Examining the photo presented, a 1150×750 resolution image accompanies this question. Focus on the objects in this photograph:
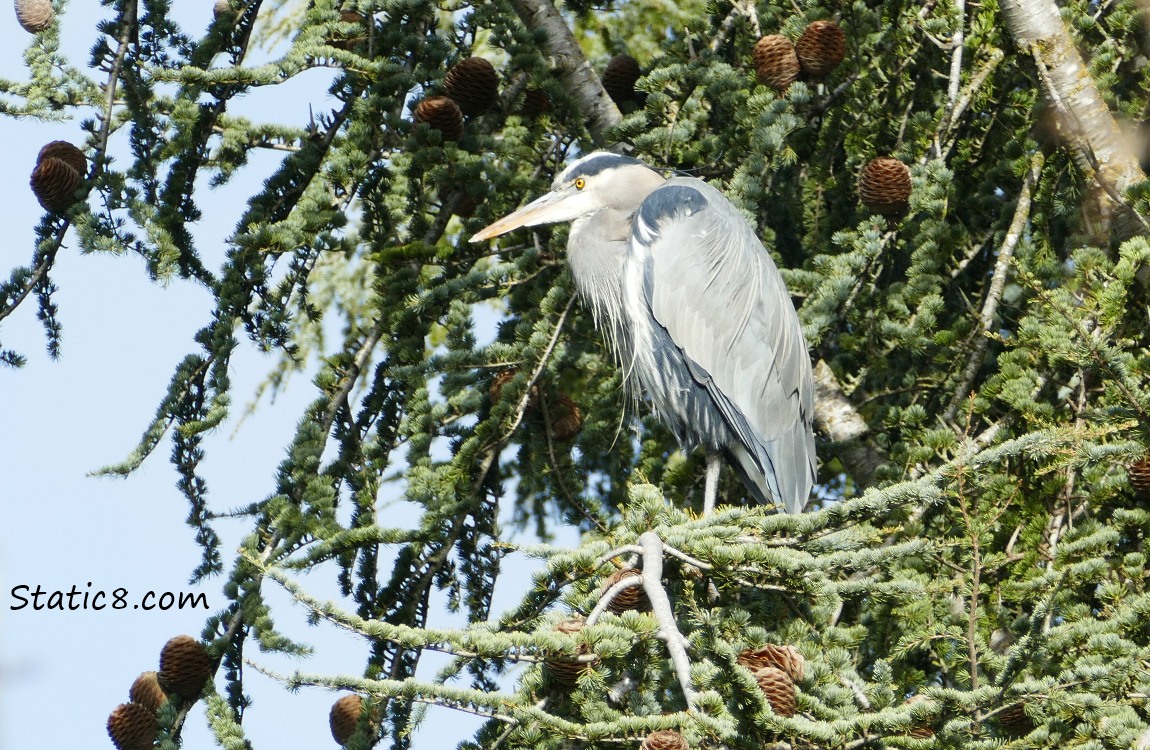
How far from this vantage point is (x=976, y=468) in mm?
1836

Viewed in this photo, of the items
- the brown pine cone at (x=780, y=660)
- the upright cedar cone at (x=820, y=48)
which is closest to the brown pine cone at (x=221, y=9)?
the upright cedar cone at (x=820, y=48)

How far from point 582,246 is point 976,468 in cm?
180

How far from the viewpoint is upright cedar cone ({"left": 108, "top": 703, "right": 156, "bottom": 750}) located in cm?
219

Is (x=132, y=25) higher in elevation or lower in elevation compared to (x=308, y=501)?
higher

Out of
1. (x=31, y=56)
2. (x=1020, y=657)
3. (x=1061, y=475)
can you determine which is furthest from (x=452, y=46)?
(x=1020, y=657)

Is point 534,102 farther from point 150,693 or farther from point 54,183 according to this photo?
point 150,693

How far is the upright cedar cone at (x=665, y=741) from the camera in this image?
62.1 inches

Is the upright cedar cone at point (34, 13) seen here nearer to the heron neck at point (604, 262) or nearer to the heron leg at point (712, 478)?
the heron neck at point (604, 262)

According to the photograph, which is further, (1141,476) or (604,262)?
(604,262)

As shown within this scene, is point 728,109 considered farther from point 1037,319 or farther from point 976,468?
point 976,468

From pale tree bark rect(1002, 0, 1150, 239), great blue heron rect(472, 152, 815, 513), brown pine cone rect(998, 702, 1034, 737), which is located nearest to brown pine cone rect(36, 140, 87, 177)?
great blue heron rect(472, 152, 815, 513)

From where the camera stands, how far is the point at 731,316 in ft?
11.2

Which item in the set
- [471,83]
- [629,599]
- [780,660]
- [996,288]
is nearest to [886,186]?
[996,288]

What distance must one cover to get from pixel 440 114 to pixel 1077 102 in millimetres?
1603
